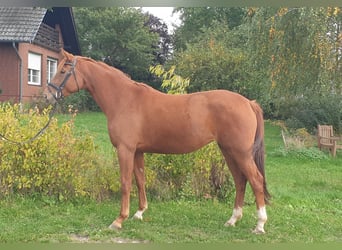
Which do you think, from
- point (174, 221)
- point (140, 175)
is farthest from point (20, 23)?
point (174, 221)

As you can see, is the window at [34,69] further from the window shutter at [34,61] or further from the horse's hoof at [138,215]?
the horse's hoof at [138,215]

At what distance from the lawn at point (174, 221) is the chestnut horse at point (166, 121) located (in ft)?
0.86

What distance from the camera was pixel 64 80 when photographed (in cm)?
498

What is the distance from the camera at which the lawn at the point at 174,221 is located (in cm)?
461

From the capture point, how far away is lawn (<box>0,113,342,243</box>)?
4609 mm

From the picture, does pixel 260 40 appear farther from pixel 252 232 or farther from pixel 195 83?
pixel 252 232

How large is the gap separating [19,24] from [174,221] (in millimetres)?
17756

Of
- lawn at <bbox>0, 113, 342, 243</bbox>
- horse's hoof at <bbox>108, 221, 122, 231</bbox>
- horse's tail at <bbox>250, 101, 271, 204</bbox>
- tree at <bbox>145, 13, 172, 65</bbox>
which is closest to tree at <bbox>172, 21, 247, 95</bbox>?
lawn at <bbox>0, 113, 342, 243</bbox>

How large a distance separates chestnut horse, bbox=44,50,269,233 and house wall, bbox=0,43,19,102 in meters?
16.0

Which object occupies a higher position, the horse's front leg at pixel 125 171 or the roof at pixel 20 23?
the roof at pixel 20 23

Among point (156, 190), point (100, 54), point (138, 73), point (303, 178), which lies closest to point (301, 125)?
point (303, 178)

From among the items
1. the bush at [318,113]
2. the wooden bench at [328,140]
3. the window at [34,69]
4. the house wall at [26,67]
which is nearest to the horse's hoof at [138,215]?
the wooden bench at [328,140]

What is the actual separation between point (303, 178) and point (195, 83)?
10.5 m

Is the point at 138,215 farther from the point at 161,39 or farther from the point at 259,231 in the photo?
the point at 161,39
